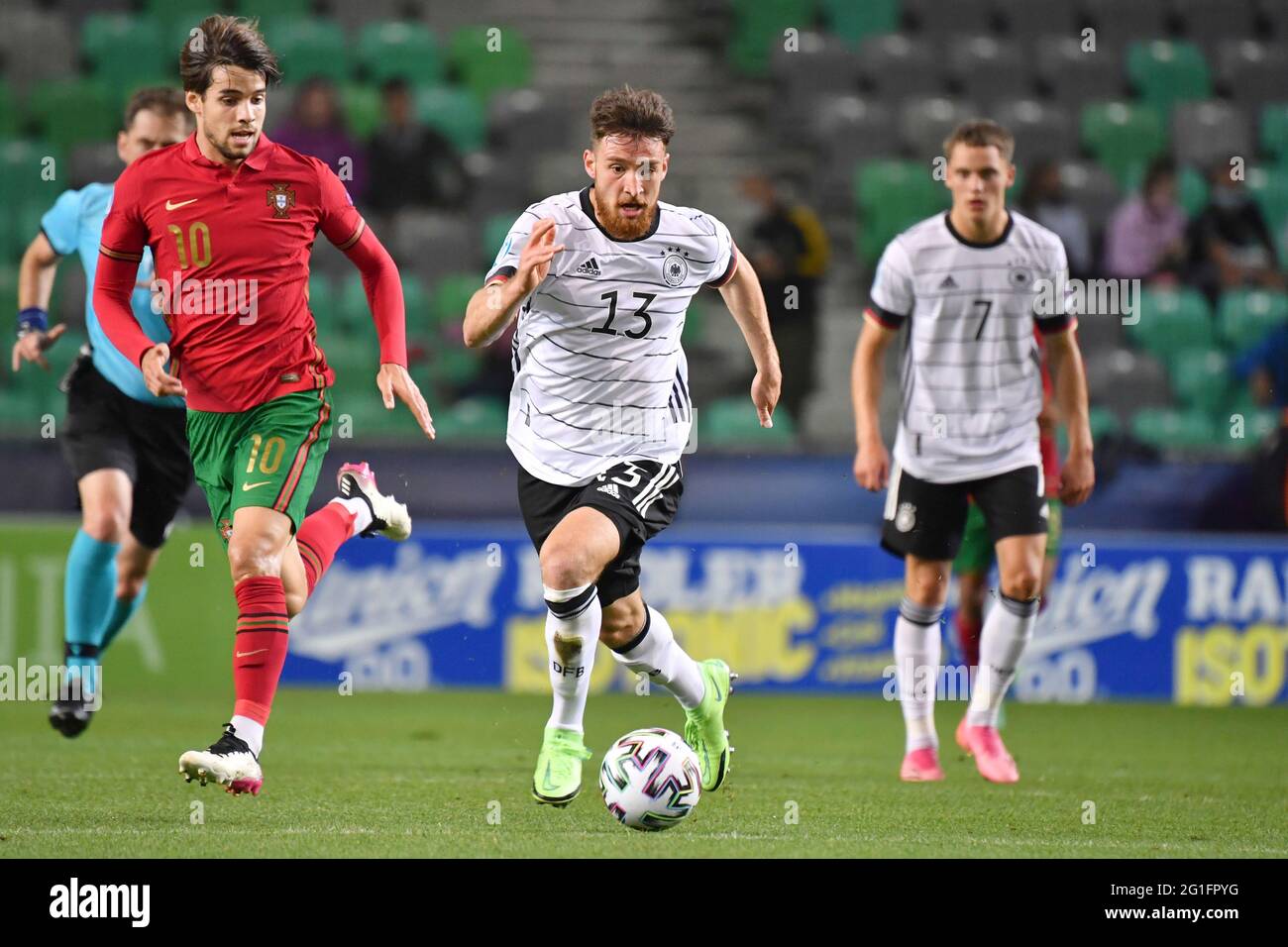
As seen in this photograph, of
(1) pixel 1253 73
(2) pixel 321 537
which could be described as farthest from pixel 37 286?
(1) pixel 1253 73

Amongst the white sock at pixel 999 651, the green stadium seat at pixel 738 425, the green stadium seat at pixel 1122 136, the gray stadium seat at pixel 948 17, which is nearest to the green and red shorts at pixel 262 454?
the white sock at pixel 999 651

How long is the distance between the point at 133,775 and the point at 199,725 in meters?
1.90

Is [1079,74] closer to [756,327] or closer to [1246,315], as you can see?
[1246,315]

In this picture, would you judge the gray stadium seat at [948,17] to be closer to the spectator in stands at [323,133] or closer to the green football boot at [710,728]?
the spectator in stands at [323,133]

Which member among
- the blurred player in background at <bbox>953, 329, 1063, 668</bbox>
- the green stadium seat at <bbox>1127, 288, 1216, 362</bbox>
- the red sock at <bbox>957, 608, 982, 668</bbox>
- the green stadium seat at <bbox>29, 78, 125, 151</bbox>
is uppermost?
the green stadium seat at <bbox>29, 78, 125, 151</bbox>

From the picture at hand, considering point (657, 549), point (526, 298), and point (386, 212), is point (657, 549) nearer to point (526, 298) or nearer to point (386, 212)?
A: point (386, 212)

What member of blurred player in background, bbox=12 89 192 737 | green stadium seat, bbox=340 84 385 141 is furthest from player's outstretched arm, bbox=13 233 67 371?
green stadium seat, bbox=340 84 385 141

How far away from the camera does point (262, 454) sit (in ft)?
18.3

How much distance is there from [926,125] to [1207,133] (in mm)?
2114

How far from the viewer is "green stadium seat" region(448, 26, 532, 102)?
42.4 feet

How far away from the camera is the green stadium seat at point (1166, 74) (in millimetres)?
13766

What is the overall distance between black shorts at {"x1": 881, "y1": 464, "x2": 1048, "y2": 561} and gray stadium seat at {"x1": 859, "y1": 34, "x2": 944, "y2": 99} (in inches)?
273

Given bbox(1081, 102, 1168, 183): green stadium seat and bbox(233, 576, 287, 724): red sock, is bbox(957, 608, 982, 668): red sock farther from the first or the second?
bbox(1081, 102, 1168, 183): green stadium seat

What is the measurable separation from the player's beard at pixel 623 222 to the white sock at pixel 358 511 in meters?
1.55
